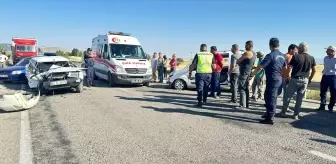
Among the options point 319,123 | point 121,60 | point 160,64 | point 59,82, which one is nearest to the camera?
point 319,123

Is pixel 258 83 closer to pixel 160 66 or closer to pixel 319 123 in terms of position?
pixel 319 123

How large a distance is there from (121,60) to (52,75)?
12.4 ft

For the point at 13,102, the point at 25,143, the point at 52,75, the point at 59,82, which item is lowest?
the point at 25,143

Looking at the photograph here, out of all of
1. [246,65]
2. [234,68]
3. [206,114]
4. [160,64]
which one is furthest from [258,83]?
[160,64]

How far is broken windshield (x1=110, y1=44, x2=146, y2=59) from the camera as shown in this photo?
14461 millimetres

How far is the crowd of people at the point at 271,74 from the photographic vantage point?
6.68 metres

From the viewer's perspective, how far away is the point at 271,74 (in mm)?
6660

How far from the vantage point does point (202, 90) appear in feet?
28.6

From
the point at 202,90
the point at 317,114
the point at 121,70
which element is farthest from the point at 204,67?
the point at 121,70

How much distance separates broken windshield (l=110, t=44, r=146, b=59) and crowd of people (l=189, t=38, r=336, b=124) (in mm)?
5320

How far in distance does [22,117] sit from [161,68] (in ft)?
33.4

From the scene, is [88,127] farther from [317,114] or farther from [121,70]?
[121,70]

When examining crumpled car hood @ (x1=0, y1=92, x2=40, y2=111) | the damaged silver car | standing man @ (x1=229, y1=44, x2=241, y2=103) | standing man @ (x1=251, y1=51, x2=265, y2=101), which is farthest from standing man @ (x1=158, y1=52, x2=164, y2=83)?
crumpled car hood @ (x1=0, y1=92, x2=40, y2=111)

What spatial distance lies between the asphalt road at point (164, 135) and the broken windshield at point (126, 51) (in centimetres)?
580
